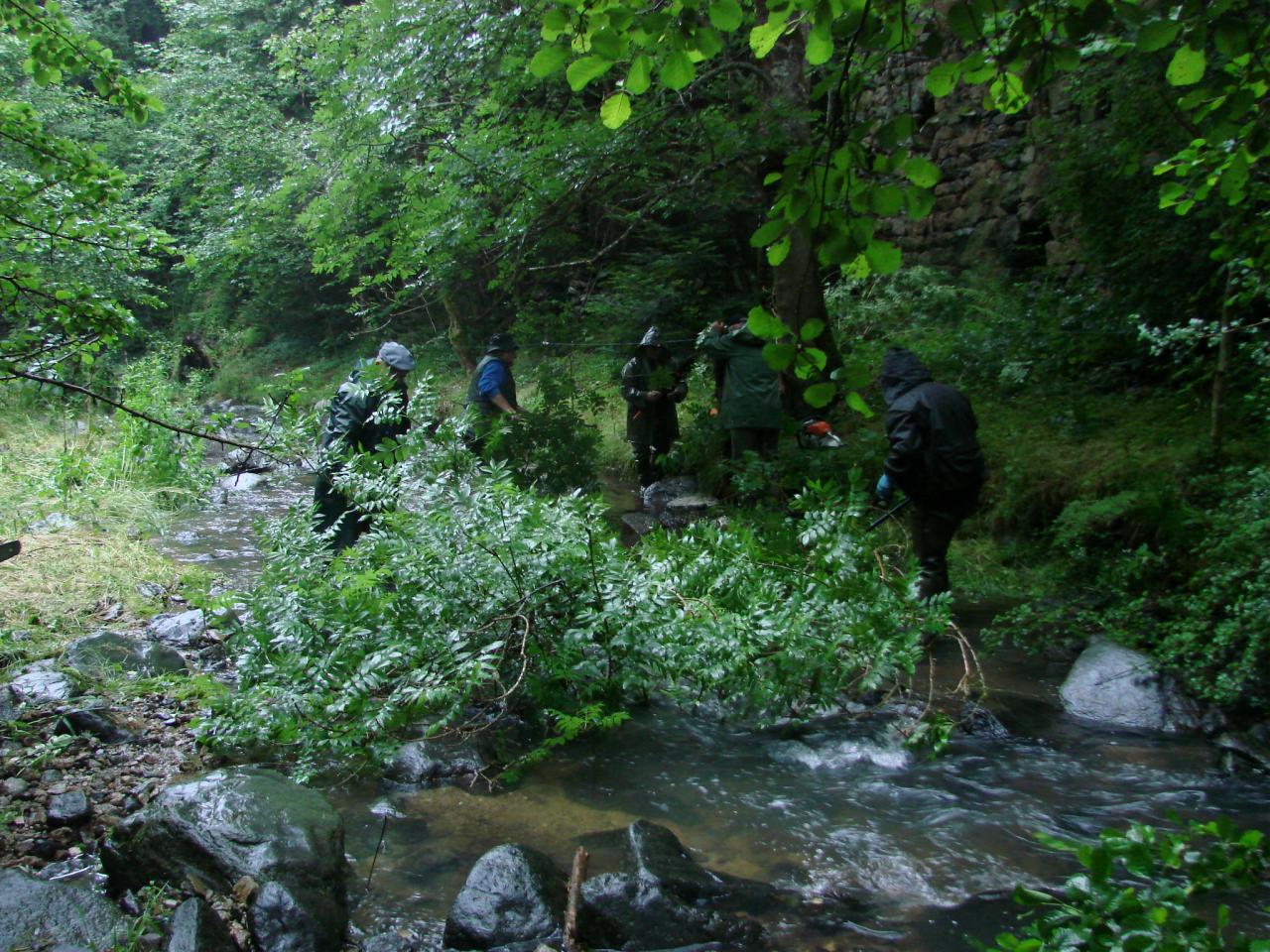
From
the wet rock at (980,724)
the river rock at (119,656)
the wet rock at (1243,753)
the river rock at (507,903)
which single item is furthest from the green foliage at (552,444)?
the wet rock at (1243,753)

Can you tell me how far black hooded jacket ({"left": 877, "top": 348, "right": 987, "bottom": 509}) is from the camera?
6.80 metres

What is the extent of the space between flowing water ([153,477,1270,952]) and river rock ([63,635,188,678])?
7.21 ft

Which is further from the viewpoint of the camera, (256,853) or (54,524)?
(54,524)

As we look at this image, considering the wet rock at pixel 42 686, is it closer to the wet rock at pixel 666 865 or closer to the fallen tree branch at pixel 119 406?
the fallen tree branch at pixel 119 406

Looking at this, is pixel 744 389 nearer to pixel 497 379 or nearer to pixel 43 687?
pixel 497 379

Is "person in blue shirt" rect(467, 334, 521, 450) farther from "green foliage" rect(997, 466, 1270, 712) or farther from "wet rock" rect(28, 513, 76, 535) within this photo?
"green foliage" rect(997, 466, 1270, 712)

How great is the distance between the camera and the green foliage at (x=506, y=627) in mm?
4691

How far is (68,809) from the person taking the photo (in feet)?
14.3

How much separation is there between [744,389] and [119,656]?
596cm

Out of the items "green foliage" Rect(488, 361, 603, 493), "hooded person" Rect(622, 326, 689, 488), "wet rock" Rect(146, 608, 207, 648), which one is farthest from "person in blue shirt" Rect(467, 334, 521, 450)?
"wet rock" Rect(146, 608, 207, 648)

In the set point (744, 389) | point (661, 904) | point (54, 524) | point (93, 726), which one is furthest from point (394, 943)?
point (54, 524)

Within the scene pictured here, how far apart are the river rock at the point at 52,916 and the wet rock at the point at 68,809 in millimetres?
860

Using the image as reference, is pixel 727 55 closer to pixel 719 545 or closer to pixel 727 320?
pixel 727 320

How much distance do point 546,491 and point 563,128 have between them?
359cm
